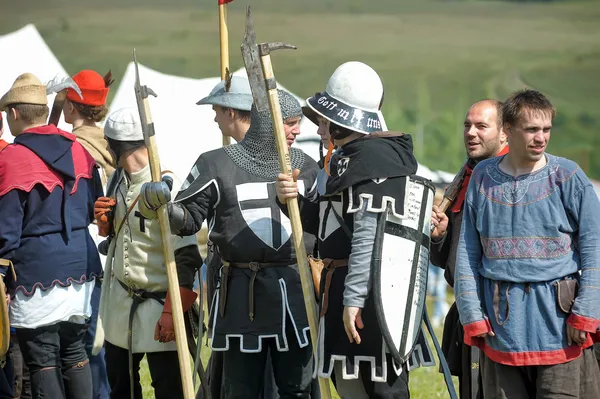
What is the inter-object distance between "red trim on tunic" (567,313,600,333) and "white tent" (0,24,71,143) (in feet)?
23.8

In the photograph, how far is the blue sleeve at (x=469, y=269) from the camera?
15.0ft

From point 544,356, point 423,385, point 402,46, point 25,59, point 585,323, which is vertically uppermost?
point 402,46

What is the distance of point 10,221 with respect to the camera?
5.58 meters

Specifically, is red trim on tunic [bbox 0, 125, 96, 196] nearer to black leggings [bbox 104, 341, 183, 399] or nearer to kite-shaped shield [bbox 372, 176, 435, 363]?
black leggings [bbox 104, 341, 183, 399]

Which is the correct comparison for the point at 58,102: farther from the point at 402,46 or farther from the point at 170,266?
the point at 402,46

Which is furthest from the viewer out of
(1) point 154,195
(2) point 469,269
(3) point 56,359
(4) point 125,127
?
(3) point 56,359

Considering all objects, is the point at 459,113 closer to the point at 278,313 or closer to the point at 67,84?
the point at 67,84

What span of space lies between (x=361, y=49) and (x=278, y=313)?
374 inches

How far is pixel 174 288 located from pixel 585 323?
6.09ft

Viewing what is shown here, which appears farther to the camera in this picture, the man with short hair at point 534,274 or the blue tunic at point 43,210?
the blue tunic at point 43,210

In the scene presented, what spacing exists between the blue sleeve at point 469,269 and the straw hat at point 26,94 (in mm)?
2457

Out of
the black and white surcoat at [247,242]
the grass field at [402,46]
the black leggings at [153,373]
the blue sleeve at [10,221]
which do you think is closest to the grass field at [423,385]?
the black leggings at [153,373]

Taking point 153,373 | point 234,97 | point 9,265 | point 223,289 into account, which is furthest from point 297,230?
point 9,265

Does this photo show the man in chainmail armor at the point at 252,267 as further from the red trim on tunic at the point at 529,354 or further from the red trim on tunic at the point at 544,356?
the red trim on tunic at the point at 544,356
